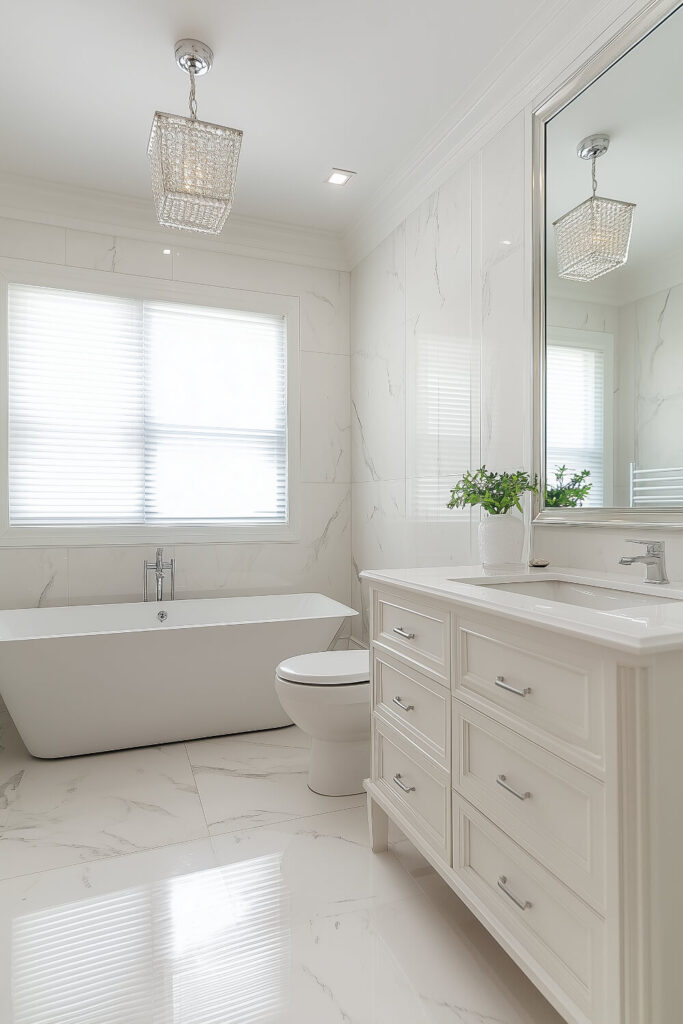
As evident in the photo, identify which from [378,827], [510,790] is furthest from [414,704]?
[378,827]

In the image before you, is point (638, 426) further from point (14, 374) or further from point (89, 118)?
point (14, 374)

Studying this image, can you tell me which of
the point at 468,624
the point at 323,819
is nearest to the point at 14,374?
the point at 323,819

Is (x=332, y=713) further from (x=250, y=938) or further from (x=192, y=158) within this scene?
(x=192, y=158)

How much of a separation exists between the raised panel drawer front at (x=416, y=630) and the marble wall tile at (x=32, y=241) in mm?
2682

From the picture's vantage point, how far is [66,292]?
3.36 m

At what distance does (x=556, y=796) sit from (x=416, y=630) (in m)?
0.60

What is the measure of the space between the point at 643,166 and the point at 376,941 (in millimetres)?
2227

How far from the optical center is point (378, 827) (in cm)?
197

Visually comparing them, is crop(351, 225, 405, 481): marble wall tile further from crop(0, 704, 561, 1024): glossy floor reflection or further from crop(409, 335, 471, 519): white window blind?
crop(0, 704, 561, 1024): glossy floor reflection

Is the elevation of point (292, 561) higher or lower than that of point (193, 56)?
lower

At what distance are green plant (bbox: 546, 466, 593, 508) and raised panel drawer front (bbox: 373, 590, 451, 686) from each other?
2.32ft

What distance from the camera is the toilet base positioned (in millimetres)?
2365

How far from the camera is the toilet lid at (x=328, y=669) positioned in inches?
87.7

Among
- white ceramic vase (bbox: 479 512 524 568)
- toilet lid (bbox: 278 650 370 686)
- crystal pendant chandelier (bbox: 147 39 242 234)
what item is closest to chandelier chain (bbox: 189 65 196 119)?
crystal pendant chandelier (bbox: 147 39 242 234)
